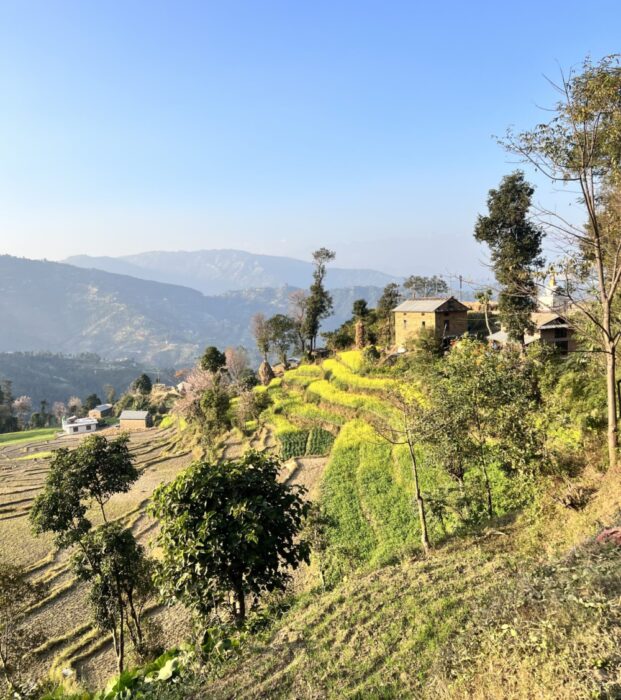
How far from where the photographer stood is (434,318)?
3616 centimetres

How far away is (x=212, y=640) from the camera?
23.9ft

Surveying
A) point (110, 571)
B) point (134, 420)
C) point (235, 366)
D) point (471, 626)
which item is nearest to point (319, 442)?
point (110, 571)

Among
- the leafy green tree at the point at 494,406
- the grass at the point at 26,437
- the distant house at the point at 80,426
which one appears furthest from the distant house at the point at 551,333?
the distant house at the point at 80,426

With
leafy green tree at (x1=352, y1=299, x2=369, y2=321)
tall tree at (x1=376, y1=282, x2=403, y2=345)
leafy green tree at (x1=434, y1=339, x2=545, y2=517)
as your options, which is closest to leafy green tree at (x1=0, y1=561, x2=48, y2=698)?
leafy green tree at (x1=434, y1=339, x2=545, y2=517)

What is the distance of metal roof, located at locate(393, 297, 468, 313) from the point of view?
36.5 metres

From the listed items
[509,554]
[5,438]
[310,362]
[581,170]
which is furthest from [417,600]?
[5,438]

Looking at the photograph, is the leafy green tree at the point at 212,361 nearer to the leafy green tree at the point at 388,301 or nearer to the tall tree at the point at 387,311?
the tall tree at the point at 387,311

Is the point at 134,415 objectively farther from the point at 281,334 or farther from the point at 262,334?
the point at 281,334

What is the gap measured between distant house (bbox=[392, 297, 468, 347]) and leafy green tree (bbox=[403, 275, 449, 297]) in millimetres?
27358

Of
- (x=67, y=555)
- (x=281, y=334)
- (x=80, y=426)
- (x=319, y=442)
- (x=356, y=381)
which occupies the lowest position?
(x=80, y=426)

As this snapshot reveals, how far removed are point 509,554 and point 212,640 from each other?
6960mm

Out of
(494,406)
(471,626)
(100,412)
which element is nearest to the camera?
(471,626)

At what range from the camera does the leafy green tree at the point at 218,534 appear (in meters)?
7.05

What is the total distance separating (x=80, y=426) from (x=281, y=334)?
161 feet
